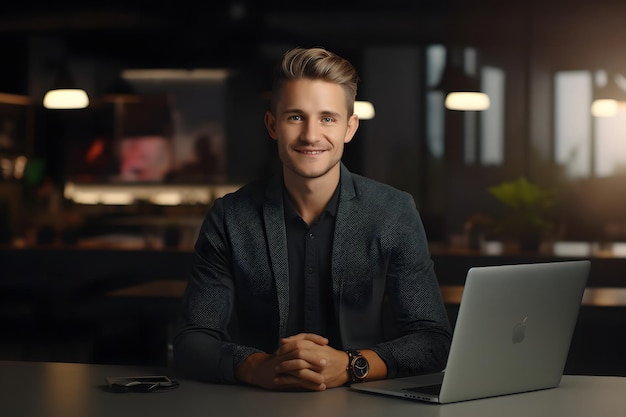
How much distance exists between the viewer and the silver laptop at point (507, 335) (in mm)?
1846

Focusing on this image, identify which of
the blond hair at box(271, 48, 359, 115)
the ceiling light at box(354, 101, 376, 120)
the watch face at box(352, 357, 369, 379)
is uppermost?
the ceiling light at box(354, 101, 376, 120)

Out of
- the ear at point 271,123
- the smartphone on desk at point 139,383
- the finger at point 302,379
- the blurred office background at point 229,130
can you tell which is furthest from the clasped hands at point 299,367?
the blurred office background at point 229,130

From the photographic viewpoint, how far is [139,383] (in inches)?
79.2

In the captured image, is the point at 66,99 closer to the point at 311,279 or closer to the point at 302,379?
the point at 311,279

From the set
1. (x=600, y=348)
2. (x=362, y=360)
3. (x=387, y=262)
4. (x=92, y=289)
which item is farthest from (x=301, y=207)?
(x=92, y=289)

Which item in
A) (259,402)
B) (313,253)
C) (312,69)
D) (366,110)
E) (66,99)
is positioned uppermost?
(66,99)

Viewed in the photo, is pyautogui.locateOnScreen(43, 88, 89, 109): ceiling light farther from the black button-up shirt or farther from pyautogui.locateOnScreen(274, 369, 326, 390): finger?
pyautogui.locateOnScreen(274, 369, 326, 390): finger

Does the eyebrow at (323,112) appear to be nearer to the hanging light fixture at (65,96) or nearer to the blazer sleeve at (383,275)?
the blazer sleeve at (383,275)

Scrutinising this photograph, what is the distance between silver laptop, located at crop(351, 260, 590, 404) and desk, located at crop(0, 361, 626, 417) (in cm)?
4

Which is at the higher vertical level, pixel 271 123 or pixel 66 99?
pixel 66 99

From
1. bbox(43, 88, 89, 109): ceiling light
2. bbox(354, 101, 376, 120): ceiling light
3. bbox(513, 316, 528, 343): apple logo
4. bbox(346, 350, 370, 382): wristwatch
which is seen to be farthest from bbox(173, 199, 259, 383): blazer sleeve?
bbox(43, 88, 89, 109): ceiling light

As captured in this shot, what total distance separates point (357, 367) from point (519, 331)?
1.21ft

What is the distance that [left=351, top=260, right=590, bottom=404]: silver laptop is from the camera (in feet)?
6.06

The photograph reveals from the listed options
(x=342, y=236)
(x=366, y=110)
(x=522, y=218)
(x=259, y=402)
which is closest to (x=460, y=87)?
(x=366, y=110)
